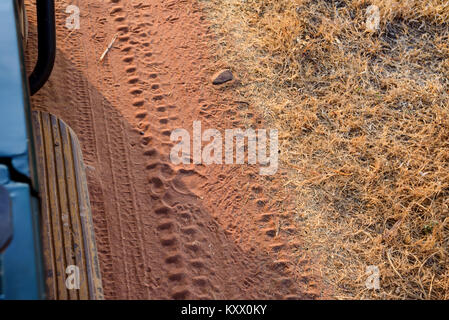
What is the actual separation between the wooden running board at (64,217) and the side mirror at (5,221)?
275 mm

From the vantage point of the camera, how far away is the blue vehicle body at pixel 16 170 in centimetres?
151

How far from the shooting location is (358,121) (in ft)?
10.9

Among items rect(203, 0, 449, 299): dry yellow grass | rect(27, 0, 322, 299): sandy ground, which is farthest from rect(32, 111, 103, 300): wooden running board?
rect(203, 0, 449, 299): dry yellow grass

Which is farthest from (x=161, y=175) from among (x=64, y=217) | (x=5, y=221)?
(x=5, y=221)

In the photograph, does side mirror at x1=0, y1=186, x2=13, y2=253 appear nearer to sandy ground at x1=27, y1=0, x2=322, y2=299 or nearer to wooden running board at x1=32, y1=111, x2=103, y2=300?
wooden running board at x1=32, y1=111, x2=103, y2=300

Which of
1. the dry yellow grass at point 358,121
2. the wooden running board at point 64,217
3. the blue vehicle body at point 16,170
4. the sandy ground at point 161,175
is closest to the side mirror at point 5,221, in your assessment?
the blue vehicle body at point 16,170

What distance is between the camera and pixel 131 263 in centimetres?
260

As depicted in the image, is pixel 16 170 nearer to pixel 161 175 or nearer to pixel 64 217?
pixel 64 217

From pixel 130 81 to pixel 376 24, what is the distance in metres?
2.24

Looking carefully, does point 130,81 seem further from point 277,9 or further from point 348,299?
point 348,299

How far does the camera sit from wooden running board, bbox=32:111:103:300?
6.63 ft

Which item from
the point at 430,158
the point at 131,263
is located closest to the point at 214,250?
the point at 131,263

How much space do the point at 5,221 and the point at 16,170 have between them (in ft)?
0.80

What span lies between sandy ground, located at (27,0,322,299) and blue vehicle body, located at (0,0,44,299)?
1.02 metres
